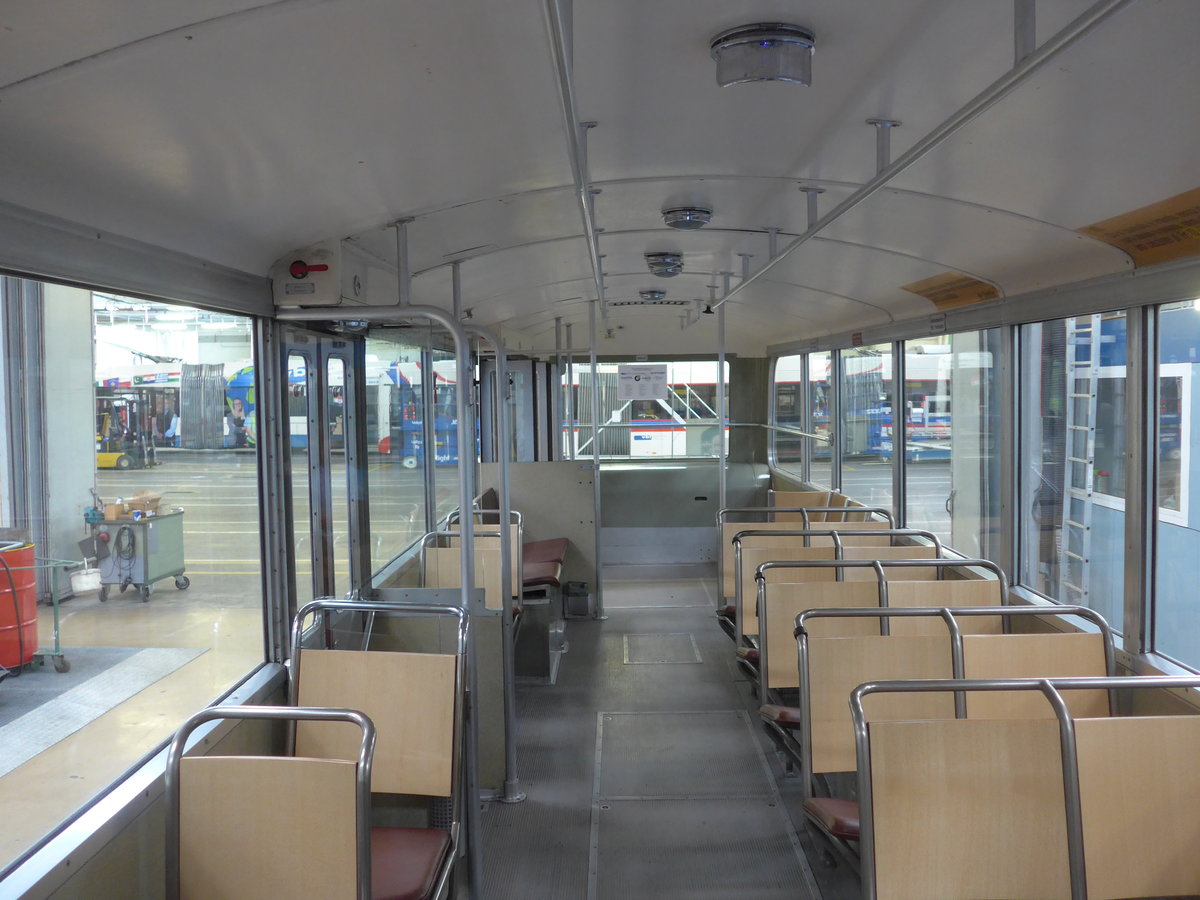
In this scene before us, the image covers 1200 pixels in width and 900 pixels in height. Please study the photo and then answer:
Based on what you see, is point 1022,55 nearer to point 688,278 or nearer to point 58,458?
point 58,458

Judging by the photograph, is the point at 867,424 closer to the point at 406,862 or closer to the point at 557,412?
the point at 557,412

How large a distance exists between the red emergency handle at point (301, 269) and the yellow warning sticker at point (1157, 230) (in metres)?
2.78

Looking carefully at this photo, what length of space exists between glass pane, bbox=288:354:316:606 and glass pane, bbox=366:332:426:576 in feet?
2.60

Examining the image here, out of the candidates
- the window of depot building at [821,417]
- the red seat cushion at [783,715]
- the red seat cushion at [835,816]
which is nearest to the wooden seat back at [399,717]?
the red seat cushion at [835,816]

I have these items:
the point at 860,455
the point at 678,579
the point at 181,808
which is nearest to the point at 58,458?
the point at 181,808

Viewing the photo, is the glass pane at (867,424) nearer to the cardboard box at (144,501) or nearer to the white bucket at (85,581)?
the cardboard box at (144,501)

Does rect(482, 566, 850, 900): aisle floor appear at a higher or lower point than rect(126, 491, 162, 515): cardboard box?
lower

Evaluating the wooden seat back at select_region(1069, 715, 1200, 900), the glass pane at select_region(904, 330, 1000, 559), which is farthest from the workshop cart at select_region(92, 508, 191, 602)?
the glass pane at select_region(904, 330, 1000, 559)

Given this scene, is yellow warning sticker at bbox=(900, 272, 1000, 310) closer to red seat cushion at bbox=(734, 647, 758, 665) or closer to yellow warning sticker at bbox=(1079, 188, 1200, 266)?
yellow warning sticker at bbox=(1079, 188, 1200, 266)

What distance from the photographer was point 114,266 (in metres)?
2.58

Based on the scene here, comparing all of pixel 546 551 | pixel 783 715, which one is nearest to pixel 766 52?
pixel 783 715

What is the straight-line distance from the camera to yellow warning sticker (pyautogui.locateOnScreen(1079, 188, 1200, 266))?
298 cm

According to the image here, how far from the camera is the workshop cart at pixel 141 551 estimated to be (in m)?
2.47

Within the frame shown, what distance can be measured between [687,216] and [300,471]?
207 centimetres
